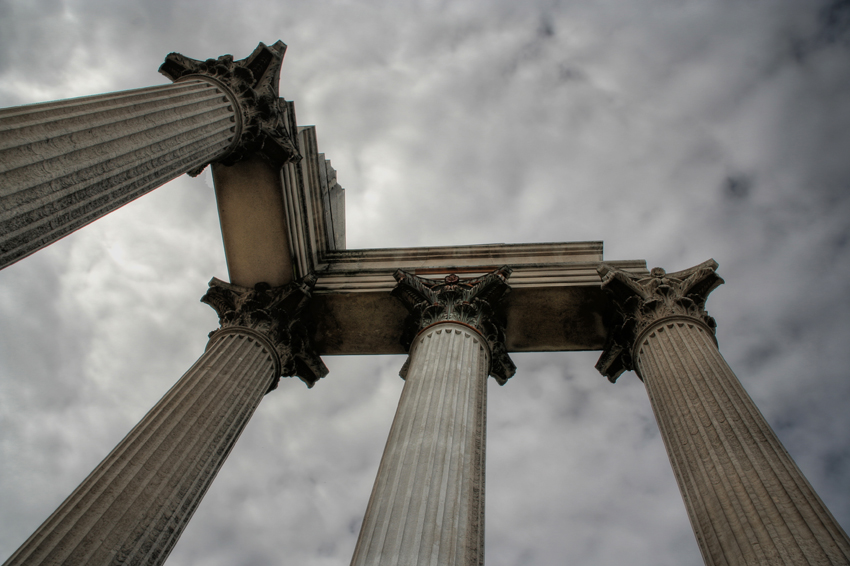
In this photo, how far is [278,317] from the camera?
715 inches

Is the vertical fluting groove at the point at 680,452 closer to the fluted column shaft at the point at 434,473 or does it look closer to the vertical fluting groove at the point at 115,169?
the fluted column shaft at the point at 434,473

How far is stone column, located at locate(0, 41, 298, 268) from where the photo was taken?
8.78 meters

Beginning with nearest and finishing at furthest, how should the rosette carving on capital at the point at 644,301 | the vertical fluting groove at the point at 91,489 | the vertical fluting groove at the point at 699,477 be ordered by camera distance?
the vertical fluting groove at the point at 699,477 < the vertical fluting groove at the point at 91,489 < the rosette carving on capital at the point at 644,301

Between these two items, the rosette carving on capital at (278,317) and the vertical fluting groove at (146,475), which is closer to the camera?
the vertical fluting groove at (146,475)

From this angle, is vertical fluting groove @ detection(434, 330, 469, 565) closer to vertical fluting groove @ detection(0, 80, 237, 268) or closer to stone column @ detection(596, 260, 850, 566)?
stone column @ detection(596, 260, 850, 566)

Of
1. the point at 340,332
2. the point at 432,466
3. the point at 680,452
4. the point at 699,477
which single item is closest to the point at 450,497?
the point at 432,466

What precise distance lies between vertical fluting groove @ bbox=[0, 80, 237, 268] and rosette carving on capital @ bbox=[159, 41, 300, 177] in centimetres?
161

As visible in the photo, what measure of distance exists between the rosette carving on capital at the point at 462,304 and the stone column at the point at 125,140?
19.6ft

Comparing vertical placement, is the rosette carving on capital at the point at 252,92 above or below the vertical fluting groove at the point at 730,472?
above

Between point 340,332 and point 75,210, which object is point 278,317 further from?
point 75,210

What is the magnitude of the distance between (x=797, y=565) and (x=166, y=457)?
12.3 m

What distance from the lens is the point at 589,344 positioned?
19.3 m

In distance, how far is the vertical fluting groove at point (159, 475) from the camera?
10.5 m

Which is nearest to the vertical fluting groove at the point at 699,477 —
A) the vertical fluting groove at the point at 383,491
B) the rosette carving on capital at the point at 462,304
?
the rosette carving on capital at the point at 462,304
